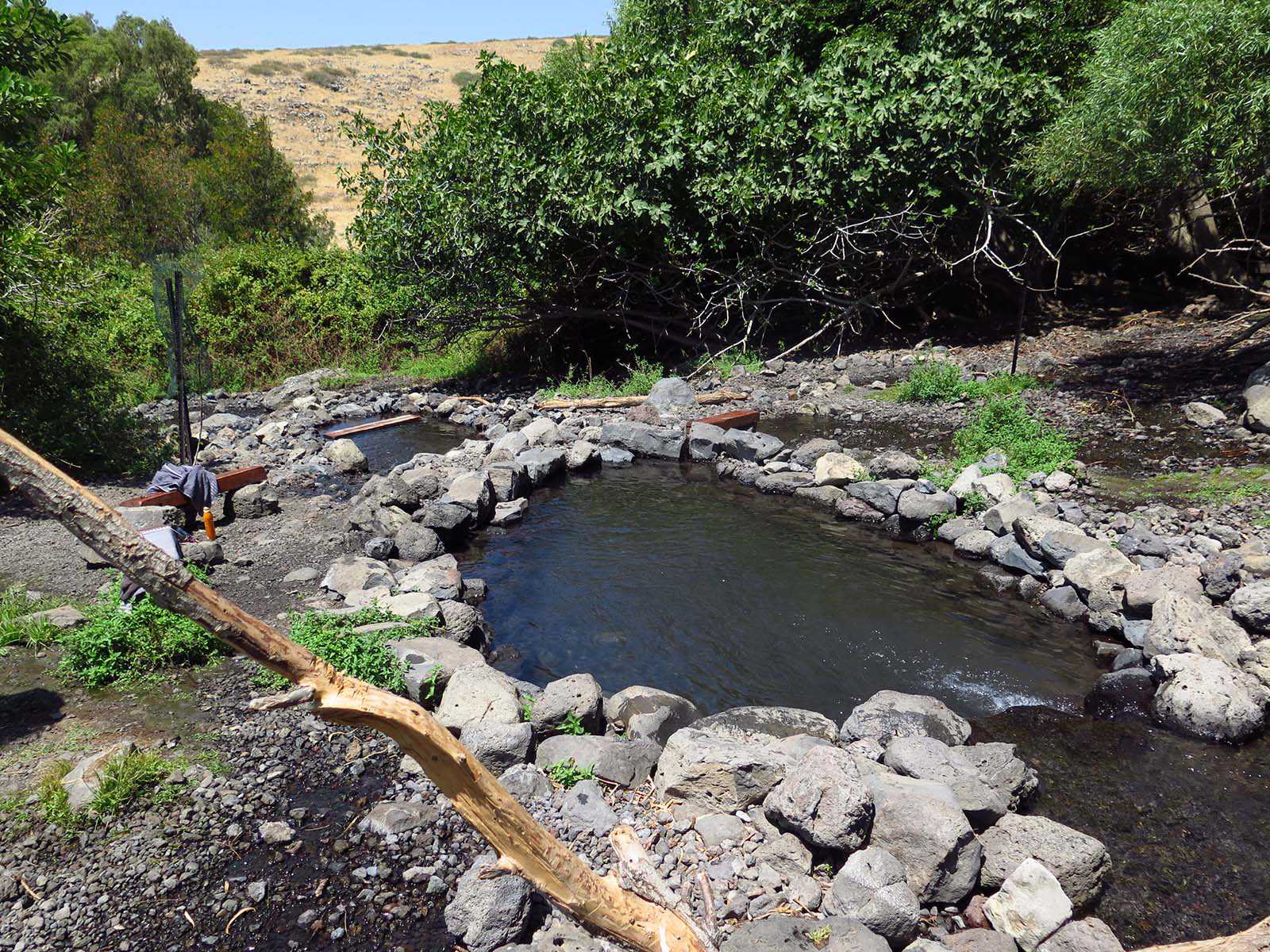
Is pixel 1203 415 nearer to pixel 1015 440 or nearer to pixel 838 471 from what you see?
pixel 1015 440

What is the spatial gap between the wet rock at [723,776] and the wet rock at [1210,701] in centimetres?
306

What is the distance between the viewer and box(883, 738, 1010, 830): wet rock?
15.5 feet

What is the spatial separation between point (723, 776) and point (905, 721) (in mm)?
1544

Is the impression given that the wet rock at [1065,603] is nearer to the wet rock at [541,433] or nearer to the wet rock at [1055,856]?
the wet rock at [1055,856]

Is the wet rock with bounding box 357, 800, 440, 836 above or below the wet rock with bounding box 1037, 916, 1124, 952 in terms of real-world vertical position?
below

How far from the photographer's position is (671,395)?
14812 mm

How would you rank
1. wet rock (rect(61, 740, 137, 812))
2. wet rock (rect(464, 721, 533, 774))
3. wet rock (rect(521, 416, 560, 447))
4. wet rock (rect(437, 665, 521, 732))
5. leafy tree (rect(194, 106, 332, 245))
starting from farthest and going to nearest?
leafy tree (rect(194, 106, 332, 245)) → wet rock (rect(521, 416, 560, 447)) → wet rock (rect(437, 665, 521, 732)) → wet rock (rect(464, 721, 533, 774)) → wet rock (rect(61, 740, 137, 812))

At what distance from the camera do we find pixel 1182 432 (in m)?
10.6

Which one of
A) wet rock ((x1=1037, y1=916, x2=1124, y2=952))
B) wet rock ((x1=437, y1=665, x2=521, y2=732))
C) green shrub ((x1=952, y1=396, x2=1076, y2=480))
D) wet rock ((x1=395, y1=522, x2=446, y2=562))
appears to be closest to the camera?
wet rock ((x1=1037, y1=916, x2=1124, y2=952))

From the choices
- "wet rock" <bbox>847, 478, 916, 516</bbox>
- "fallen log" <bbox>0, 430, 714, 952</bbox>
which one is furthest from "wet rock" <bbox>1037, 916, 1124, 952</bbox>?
"wet rock" <bbox>847, 478, 916, 516</bbox>

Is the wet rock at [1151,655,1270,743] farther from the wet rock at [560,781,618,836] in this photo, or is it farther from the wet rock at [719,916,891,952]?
the wet rock at [560,781,618,836]

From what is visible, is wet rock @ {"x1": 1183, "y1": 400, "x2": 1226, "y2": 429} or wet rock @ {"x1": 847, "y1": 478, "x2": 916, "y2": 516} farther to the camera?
wet rock @ {"x1": 1183, "y1": 400, "x2": 1226, "y2": 429}

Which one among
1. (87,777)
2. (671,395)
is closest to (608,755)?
(87,777)

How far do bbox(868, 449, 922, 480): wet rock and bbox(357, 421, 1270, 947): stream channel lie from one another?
3.57 ft
